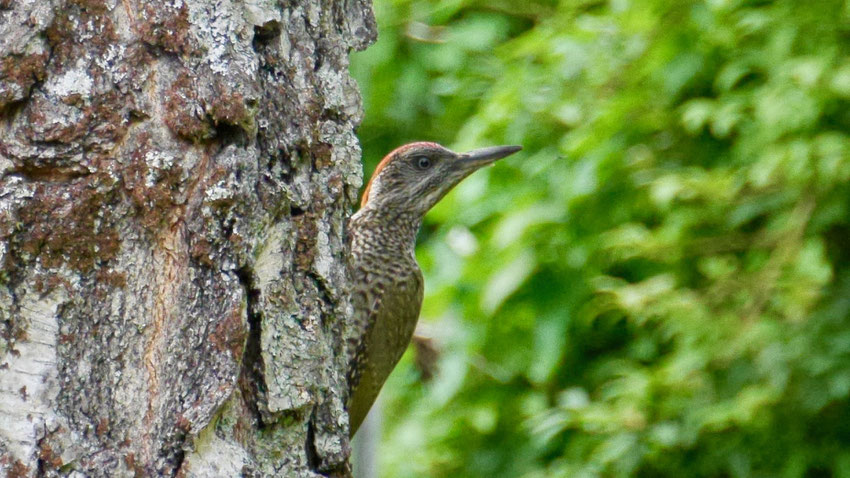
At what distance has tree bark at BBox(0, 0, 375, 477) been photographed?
1656mm

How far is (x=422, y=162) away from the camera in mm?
3916

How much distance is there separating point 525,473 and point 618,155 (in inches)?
62.8

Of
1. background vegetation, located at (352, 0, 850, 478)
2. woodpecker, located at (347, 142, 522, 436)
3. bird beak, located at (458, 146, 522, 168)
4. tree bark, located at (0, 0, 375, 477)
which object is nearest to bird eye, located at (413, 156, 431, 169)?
woodpecker, located at (347, 142, 522, 436)

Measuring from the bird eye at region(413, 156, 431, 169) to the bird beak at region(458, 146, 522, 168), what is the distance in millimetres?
108

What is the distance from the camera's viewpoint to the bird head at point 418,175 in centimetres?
378

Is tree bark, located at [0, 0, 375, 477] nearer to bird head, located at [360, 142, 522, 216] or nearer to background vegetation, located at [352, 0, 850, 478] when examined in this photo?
bird head, located at [360, 142, 522, 216]

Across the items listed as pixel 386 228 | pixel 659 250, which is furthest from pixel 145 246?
pixel 659 250

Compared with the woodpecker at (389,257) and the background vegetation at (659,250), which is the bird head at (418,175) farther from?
the background vegetation at (659,250)

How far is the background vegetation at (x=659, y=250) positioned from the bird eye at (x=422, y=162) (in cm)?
91

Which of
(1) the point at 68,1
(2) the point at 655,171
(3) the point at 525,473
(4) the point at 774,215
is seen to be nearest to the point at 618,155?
(2) the point at 655,171

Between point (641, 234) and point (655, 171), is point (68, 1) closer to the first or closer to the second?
point (641, 234)

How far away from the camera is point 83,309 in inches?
66.8

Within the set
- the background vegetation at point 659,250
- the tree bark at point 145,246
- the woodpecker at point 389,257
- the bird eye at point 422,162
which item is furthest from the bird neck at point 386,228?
the tree bark at point 145,246

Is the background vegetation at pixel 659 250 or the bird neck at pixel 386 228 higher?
the background vegetation at pixel 659 250
